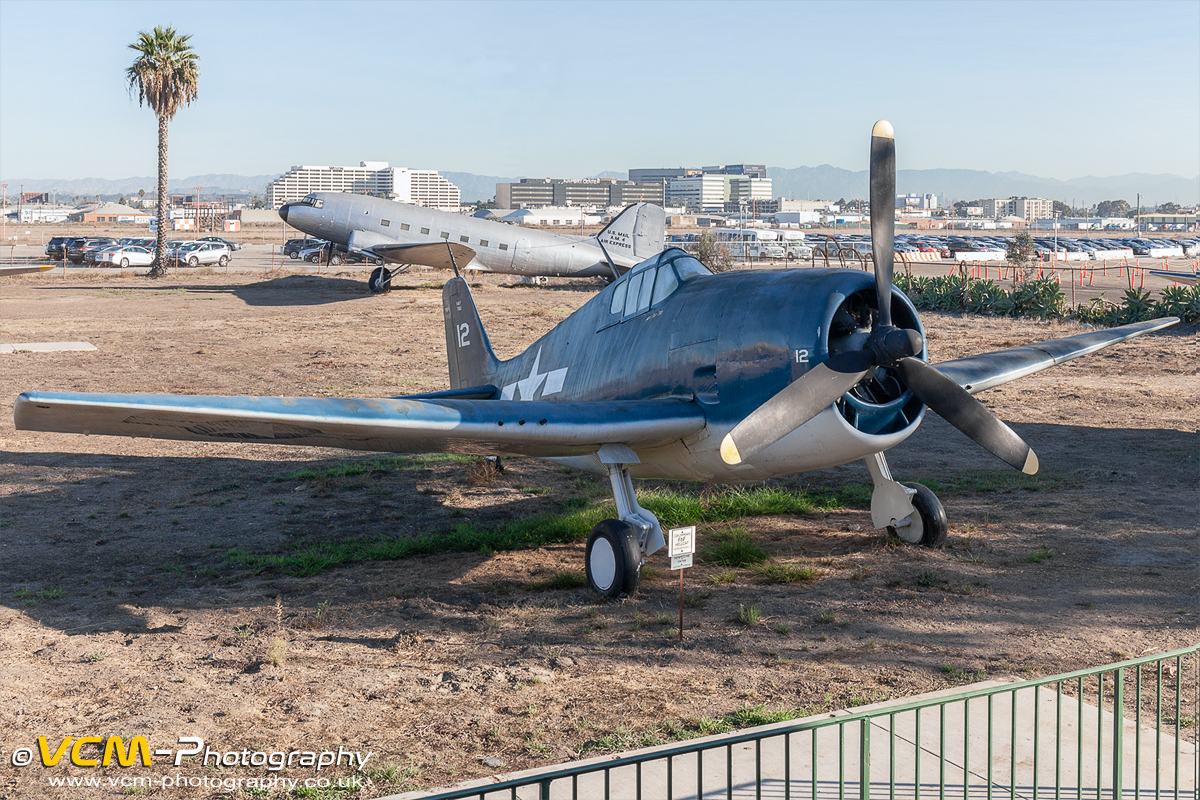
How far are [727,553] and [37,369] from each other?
64.3ft

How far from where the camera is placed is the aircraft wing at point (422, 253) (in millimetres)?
39650

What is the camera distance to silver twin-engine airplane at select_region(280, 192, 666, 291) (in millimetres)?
41625

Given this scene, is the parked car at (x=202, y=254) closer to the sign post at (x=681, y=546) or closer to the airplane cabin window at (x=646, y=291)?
the airplane cabin window at (x=646, y=291)

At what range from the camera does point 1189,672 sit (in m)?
7.07

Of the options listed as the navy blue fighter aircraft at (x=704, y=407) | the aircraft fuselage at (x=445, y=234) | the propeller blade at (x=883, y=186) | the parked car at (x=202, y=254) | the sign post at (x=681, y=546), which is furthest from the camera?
the parked car at (x=202, y=254)

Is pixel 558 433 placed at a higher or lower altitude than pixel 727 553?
higher

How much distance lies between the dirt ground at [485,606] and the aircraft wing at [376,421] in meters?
1.51

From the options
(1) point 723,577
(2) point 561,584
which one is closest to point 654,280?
(1) point 723,577

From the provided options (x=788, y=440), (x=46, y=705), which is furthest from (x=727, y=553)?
(x=46, y=705)

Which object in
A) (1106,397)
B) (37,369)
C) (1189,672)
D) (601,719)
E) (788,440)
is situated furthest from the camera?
(37,369)

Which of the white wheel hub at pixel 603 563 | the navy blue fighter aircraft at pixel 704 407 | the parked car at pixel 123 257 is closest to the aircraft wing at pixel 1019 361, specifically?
the navy blue fighter aircraft at pixel 704 407

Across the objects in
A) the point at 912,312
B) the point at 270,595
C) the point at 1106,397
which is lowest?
the point at 270,595

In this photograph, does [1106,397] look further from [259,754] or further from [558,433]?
[259,754]

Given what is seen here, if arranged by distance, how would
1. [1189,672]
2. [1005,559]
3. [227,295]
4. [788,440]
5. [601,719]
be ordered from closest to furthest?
1. [601,719]
2. [1189,672]
3. [788,440]
4. [1005,559]
5. [227,295]
